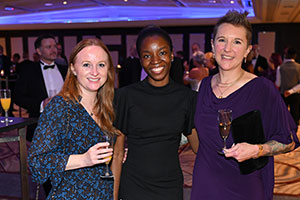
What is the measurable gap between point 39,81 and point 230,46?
2.45 metres

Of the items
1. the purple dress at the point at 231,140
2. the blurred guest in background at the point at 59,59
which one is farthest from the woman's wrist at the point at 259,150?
the blurred guest in background at the point at 59,59

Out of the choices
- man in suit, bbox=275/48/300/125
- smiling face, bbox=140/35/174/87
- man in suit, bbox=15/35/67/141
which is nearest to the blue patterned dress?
smiling face, bbox=140/35/174/87

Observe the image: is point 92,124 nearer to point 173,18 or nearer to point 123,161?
point 123,161

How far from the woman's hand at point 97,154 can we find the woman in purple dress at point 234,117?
0.55 m

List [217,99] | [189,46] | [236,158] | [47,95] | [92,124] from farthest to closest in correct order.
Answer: [189,46] < [47,95] < [217,99] < [92,124] < [236,158]

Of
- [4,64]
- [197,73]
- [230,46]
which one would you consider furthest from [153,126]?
[4,64]

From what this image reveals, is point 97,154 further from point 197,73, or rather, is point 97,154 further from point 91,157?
point 197,73

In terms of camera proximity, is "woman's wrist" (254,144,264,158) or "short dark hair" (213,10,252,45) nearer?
"woman's wrist" (254,144,264,158)

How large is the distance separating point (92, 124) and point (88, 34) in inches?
535

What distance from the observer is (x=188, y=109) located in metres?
1.86

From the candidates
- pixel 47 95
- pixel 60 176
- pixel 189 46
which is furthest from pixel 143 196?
pixel 189 46

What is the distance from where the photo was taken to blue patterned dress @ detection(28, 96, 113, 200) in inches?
60.1

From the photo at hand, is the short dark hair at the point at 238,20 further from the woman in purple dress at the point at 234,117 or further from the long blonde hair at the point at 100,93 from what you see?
the long blonde hair at the point at 100,93

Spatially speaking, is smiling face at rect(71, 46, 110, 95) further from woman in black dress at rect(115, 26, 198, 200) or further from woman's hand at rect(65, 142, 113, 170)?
woman's hand at rect(65, 142, 113, 170)
